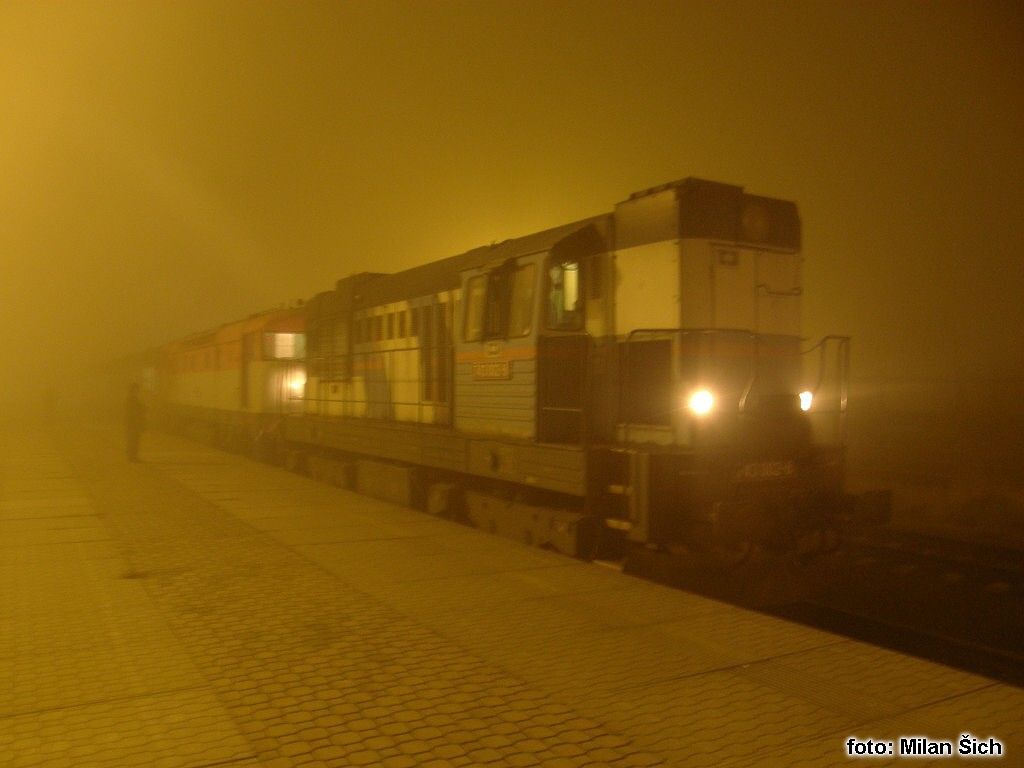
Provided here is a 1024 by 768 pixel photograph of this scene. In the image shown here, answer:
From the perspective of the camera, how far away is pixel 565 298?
8.45 meters

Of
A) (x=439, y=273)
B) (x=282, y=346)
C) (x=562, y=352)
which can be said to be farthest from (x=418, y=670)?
(x=282, y=346)

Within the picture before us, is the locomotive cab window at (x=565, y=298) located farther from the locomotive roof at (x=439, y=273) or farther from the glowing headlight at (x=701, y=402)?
the glowing headlight at (x=701, y=402)

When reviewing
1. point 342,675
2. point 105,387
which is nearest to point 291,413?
point 342,675

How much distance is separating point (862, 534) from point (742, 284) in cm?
461

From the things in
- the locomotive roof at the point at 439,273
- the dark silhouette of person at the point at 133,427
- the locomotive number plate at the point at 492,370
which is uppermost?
the locomotive roof at the point at 439,273

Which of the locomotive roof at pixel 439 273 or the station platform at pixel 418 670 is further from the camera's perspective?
the locomotive roof at pixel 439 273

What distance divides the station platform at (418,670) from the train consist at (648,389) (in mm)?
809

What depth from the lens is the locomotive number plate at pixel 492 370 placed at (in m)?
8.71

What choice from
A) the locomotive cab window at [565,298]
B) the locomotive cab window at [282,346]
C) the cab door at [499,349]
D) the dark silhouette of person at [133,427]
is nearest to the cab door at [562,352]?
the locomotive cab window at [565,298]

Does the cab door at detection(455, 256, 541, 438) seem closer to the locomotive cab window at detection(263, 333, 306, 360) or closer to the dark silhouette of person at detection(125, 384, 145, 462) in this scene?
the locomotive cab window at detection(263, 333, 306, 360)

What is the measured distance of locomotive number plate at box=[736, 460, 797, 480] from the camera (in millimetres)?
6883

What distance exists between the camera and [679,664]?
518cm

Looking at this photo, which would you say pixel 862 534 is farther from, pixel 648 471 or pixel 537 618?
pixel 537 618

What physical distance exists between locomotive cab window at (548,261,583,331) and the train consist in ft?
0.06
